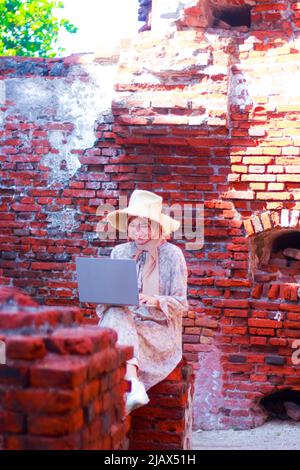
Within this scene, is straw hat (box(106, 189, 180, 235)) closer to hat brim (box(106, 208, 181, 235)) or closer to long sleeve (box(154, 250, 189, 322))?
hat brim (box(106, 208, 181, 235))

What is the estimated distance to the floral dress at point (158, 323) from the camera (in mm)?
4555

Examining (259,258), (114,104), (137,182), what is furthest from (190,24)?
(259,258)

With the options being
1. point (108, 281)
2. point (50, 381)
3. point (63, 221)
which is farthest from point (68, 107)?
point (50, 381)

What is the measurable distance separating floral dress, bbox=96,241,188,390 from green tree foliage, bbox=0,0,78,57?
14.2m

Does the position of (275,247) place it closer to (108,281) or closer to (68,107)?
(68,107)

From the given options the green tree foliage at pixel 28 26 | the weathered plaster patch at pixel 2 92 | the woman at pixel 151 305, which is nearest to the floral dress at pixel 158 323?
the woman at pixel 151 305

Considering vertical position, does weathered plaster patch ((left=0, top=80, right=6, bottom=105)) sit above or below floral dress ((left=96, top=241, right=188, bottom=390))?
above

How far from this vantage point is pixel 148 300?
4.75 meters

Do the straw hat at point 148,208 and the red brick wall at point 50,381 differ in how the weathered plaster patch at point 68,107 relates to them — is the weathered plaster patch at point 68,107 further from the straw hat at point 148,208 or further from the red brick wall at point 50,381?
the red brick wall at point 50,381

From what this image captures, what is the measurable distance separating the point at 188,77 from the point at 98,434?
4.14 m

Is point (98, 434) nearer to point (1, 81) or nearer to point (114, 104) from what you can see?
point (114, 104)

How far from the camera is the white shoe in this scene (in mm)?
4145

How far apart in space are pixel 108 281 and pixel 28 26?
50.4 feet

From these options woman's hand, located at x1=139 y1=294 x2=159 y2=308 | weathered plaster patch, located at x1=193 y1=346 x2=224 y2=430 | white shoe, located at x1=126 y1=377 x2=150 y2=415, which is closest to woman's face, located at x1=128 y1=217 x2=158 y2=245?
woman's hand, located at x1=139 y1=294 x2=159 y2=308
